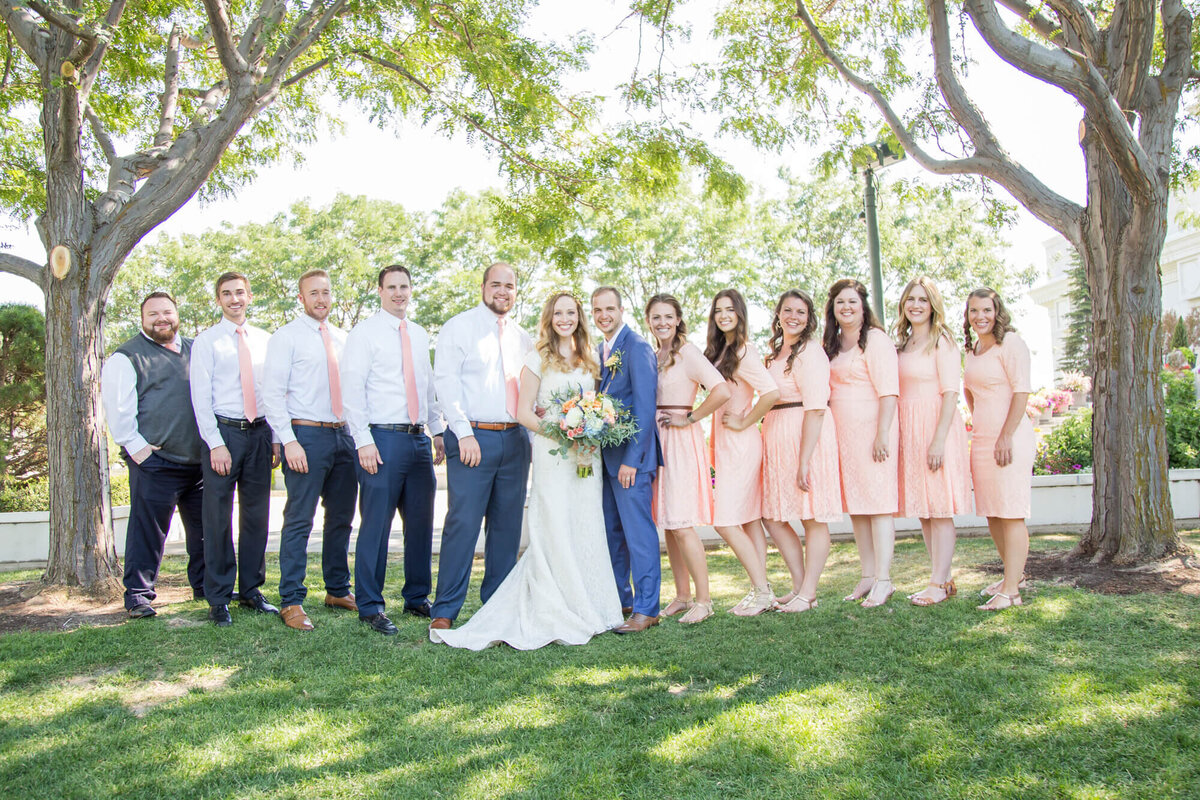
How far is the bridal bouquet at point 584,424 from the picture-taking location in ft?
17.5

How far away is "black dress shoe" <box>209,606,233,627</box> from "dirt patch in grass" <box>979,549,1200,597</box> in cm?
593

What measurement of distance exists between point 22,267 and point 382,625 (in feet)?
14.6

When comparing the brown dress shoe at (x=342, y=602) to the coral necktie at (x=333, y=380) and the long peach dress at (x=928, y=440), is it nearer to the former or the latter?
the coral necktie at (x=333, y=380)

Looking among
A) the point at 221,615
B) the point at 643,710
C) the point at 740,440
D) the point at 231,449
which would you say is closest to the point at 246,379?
the point at 231,449

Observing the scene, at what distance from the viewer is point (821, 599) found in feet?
20.6

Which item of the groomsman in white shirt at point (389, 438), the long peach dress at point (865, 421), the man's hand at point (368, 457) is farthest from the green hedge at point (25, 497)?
the long peach dress at point (865, 421)

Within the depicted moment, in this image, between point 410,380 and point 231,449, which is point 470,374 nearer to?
point 410,380

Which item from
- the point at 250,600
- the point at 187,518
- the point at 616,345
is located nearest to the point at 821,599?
the point at 616,345

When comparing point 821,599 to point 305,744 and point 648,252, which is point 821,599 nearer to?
point 305,744

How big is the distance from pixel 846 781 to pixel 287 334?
15.4ft

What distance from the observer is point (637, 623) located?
550cm

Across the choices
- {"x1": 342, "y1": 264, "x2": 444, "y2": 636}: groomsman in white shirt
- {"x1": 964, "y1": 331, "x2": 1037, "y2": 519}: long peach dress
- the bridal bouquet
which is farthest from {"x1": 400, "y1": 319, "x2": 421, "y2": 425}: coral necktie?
{"x1": 964, "y1": 331, "x2": 1037, "y2": 519}: long peach dress

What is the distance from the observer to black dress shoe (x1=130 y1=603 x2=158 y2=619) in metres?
6.00

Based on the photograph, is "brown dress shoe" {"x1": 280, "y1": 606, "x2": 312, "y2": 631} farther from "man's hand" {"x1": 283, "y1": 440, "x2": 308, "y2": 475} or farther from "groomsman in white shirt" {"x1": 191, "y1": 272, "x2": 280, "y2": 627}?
"man's hand" {"x1": 283, "y1": 440, "x2": 308, "y2": 475}
